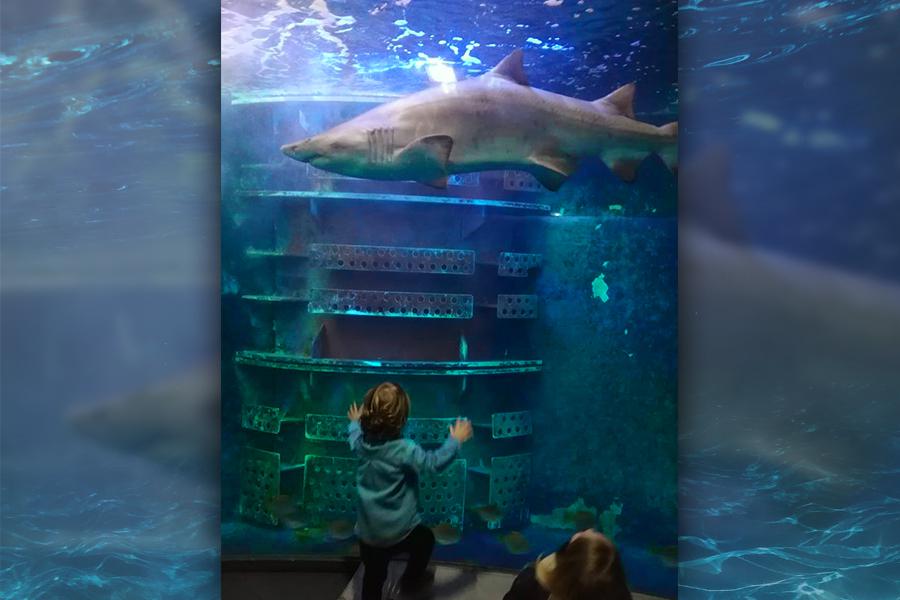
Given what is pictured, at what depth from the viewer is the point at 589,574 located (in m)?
1.78

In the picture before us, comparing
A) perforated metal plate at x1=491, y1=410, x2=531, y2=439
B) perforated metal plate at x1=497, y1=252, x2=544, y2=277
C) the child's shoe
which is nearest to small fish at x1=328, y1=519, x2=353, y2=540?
the child's shoe

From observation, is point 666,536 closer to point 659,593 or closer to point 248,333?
point 659,593

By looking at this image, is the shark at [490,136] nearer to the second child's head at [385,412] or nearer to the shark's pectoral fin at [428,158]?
the shark's pectoral fin at [428,158]

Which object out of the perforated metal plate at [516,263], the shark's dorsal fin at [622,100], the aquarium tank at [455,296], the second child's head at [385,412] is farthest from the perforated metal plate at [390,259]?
the shark's dorsal fin at [622,100]

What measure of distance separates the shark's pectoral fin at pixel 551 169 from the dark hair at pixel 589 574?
1510 mm

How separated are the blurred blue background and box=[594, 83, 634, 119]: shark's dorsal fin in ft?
0.77

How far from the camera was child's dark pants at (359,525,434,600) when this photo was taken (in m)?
2.71

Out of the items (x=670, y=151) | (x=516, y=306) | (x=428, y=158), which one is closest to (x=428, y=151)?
(x=428, y=158)

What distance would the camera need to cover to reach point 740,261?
3043mm

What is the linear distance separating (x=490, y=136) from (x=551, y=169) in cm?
27

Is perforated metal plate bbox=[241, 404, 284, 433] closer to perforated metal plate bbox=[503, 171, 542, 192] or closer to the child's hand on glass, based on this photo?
the child's hand on glass

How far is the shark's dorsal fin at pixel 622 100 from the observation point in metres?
2.95

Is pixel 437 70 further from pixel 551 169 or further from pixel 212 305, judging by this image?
pixel 212 305

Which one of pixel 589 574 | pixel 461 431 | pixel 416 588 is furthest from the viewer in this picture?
pixel 416 588
